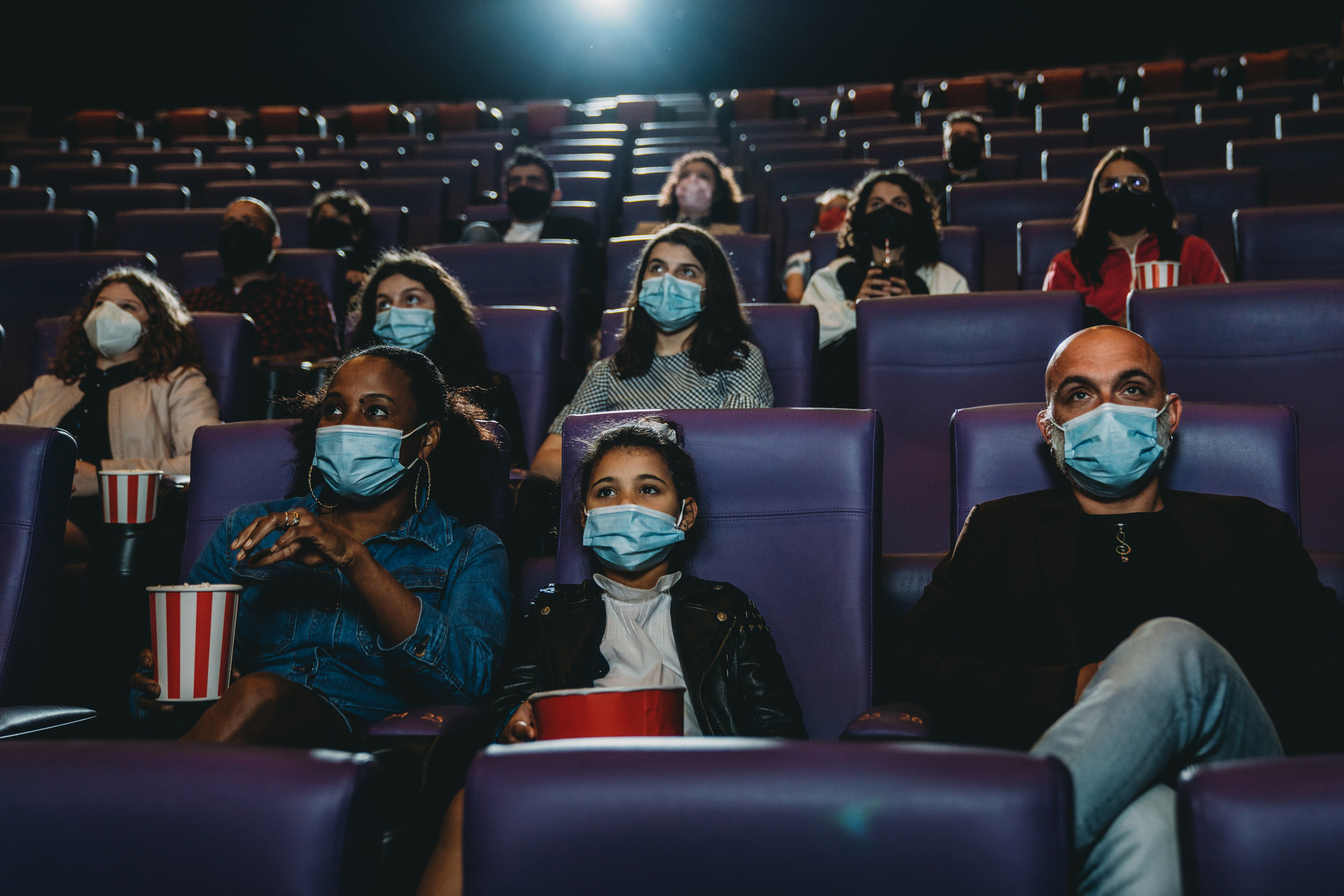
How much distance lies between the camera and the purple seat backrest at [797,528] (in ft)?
4.61

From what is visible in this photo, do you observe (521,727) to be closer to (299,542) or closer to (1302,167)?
(299,542)

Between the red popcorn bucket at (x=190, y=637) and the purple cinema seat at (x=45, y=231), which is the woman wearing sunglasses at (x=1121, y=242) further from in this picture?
the purple cinema seat at (x=45, y=231)

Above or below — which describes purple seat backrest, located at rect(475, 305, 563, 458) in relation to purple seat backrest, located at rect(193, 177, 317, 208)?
below

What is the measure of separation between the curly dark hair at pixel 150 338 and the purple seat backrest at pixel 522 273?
0.85 m

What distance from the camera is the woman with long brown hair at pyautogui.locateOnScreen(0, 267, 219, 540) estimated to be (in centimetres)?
224

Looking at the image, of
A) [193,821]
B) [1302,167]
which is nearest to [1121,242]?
[1302,167]

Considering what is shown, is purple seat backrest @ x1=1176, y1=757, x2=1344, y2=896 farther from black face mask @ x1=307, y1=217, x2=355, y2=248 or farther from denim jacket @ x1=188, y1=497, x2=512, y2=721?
black face mask @ x1=307, y1=217, x2=355, y2=248

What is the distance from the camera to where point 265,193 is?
189 inches

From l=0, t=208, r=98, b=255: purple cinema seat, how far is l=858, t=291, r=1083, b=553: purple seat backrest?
3162mm

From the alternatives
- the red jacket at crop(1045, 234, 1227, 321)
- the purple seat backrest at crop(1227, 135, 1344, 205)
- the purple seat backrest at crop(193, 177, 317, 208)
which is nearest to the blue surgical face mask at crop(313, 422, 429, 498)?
the red jacket at crop(1045, 234, 1227, 321)

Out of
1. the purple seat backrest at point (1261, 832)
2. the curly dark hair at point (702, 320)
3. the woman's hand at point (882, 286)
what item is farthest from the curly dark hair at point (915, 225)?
the purple seat backrest at point (1261, 832)

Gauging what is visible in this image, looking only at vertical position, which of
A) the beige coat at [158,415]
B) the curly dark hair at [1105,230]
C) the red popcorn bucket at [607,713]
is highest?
the curly dark hair at [1105,230]

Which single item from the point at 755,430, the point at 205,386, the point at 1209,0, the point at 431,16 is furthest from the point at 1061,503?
the point at 431,16

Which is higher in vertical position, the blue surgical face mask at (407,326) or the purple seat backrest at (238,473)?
the blue surgical face mask at (407,326)
